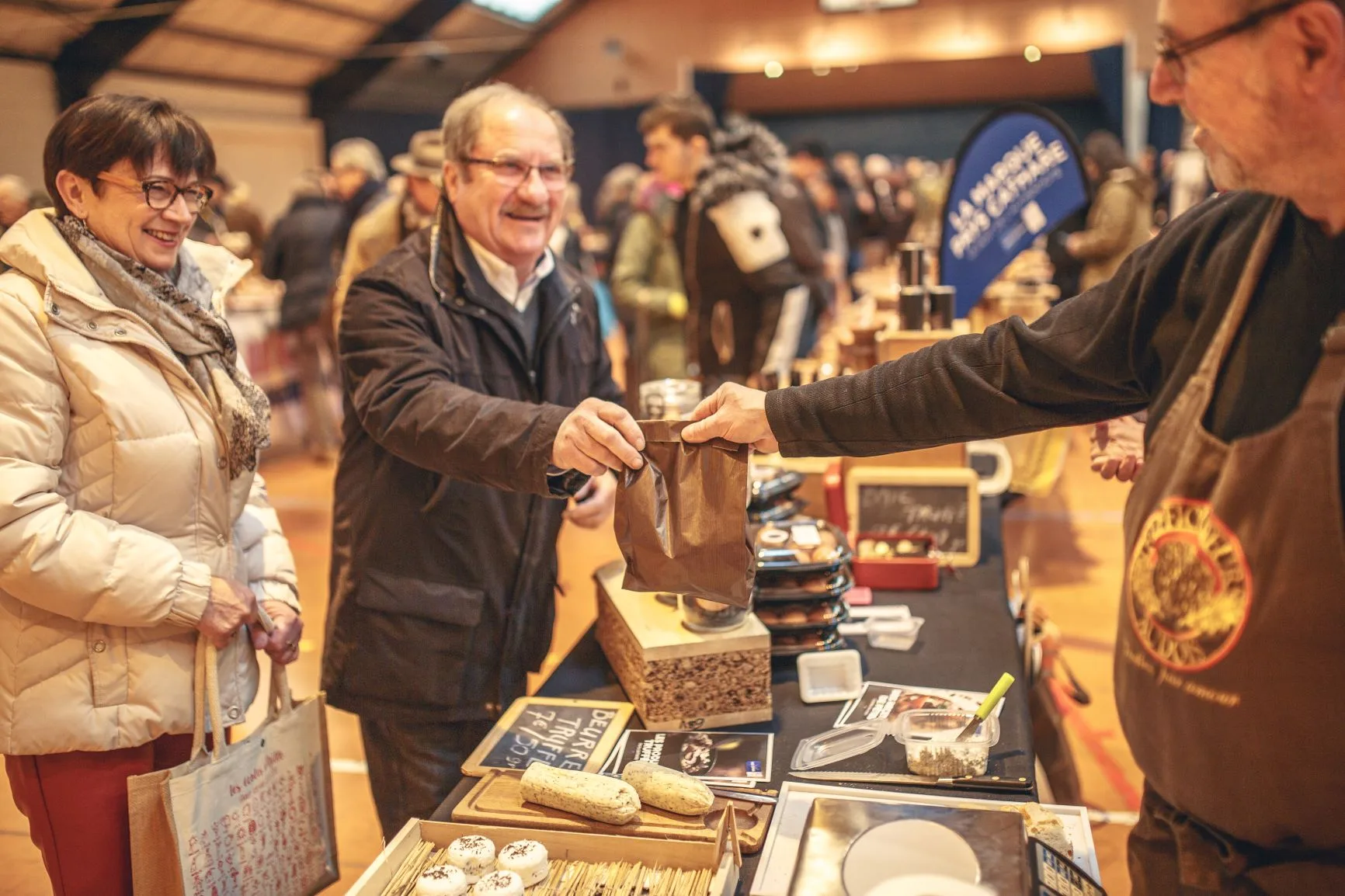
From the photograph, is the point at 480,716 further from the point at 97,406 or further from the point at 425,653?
the point at 97,406

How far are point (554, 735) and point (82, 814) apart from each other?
0.76 metres

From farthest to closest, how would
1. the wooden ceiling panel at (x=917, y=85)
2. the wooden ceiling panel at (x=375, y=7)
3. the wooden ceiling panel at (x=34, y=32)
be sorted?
the wooden ceiling panel at (x=917, y=85) → the wooden ceiling panel at (x=375, y=7) → the wooden ceiling panel at (x=34, y=32)

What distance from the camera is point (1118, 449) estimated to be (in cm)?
189

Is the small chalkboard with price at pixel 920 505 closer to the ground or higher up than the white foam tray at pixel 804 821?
higher up

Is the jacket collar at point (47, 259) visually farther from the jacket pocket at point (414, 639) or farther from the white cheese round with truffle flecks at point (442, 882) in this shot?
the white cheese round with truffle flecks at point (442, 882)

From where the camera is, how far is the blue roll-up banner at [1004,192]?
334cm

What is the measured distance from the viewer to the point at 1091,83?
58.2 ft

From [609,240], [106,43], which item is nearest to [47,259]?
[609,240]

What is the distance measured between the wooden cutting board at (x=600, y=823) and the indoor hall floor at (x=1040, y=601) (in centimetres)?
A: 114

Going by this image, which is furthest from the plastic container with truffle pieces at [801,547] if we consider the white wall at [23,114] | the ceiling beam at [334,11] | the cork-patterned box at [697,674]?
the ceiling beam at [334,11]

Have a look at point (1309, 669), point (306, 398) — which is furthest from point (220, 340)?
point (306, 398)

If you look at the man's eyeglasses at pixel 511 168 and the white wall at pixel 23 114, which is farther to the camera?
the white wall at pixel 23 114

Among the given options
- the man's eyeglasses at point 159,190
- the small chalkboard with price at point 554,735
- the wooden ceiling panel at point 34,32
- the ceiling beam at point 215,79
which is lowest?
the small chalkboard with price at point 554,735

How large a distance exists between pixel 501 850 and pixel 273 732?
0.66 meters
